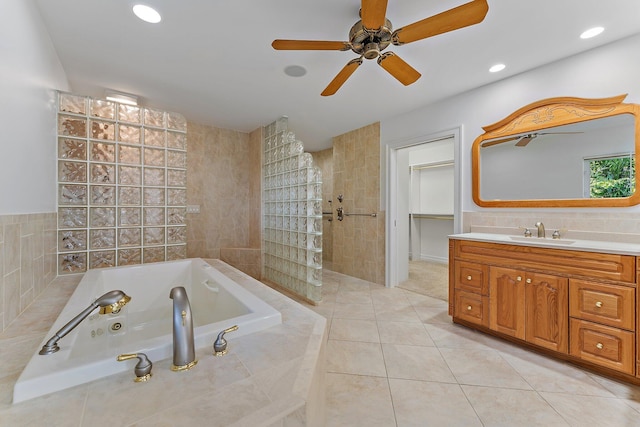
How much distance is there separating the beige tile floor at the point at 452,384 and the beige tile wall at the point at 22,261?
5.45 ft

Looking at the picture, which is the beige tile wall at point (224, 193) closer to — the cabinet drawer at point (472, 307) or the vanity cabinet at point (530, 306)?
the cabinet drawer at point (472, 307)

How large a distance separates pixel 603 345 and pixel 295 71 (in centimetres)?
292

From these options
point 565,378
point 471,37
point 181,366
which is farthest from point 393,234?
point 181,366

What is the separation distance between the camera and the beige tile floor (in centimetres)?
124

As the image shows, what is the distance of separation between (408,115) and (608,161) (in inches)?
71.3

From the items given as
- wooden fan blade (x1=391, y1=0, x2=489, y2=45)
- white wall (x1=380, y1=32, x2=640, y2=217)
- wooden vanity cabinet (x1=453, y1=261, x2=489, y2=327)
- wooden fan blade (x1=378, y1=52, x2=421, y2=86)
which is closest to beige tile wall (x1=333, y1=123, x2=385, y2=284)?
white wall (x1=380, y1=32, x2=640, y2=217)

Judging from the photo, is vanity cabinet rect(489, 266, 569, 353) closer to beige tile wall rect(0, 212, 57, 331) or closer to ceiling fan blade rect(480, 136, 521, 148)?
ceiling fan blade rect(480, 136, 521, 148)

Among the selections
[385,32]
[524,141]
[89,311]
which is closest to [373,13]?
[385,32]

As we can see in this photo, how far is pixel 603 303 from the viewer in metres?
1.49

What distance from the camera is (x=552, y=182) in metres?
2.04

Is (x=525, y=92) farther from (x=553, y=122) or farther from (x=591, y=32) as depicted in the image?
(x=591, y=32)

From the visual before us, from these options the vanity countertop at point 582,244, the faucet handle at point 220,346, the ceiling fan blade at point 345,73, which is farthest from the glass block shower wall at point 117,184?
the vanity countertop at point 582,244

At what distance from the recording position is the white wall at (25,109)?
3.69 feet

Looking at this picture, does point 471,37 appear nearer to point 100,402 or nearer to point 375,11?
point 375,11
